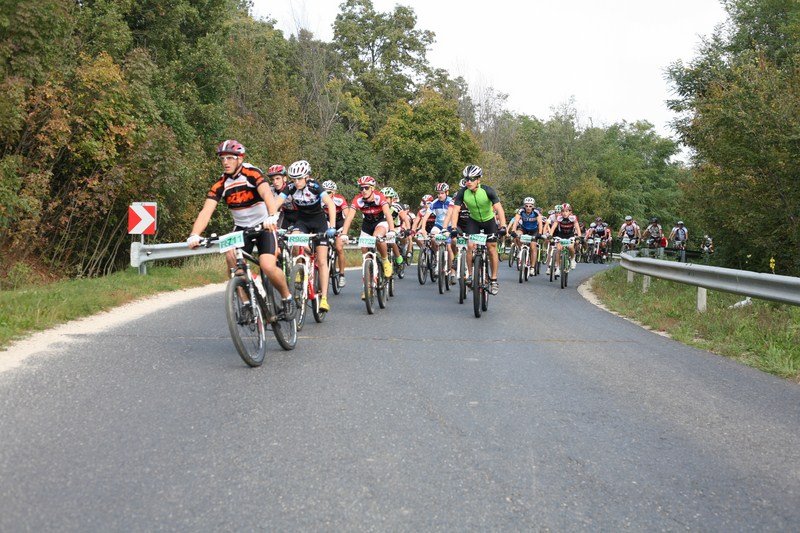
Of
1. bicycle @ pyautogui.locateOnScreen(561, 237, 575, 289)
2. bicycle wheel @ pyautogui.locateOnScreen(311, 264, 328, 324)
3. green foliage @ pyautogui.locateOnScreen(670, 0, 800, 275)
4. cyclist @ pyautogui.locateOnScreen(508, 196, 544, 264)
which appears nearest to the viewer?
bicycle wheel @ pyautogui.locateOnScreen(311, 264, 328, 324)

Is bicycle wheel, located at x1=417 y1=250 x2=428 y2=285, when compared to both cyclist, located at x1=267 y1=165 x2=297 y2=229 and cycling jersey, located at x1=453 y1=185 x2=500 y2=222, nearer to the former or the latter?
cycling jersey, located at x1=453 y1=185 x2=500 y2=222

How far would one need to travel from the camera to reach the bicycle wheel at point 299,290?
9748 millimetres

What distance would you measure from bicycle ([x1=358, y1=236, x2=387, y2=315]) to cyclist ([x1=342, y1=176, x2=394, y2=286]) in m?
0.47

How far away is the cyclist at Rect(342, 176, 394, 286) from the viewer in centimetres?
1321

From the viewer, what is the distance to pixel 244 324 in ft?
23.8

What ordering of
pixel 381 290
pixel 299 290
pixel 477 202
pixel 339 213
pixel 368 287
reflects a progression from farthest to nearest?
pixel 339 213
pixel 477 202
pixel 381 290
pixel 368 287
pixel 299 290

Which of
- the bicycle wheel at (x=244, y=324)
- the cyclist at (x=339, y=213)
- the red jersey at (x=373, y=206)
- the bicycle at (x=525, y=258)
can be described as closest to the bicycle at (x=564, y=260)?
the bicycle at (x=525, y=258)

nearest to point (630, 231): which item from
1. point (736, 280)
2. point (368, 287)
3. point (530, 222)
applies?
point (530, 222)

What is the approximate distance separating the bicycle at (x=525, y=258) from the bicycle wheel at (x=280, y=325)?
12.3m

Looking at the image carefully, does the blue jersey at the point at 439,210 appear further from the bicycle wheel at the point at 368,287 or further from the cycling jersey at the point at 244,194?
the cycling jersey at the point at 244,194

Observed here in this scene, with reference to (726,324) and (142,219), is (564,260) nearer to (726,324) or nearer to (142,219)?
(726,324)

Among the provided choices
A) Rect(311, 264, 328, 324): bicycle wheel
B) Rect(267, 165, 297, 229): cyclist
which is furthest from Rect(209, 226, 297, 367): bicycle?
Rect(267, 165, 297, 229): cyclist

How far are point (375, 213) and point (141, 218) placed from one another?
17.9 ft

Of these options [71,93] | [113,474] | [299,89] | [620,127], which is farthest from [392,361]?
[620,127]
